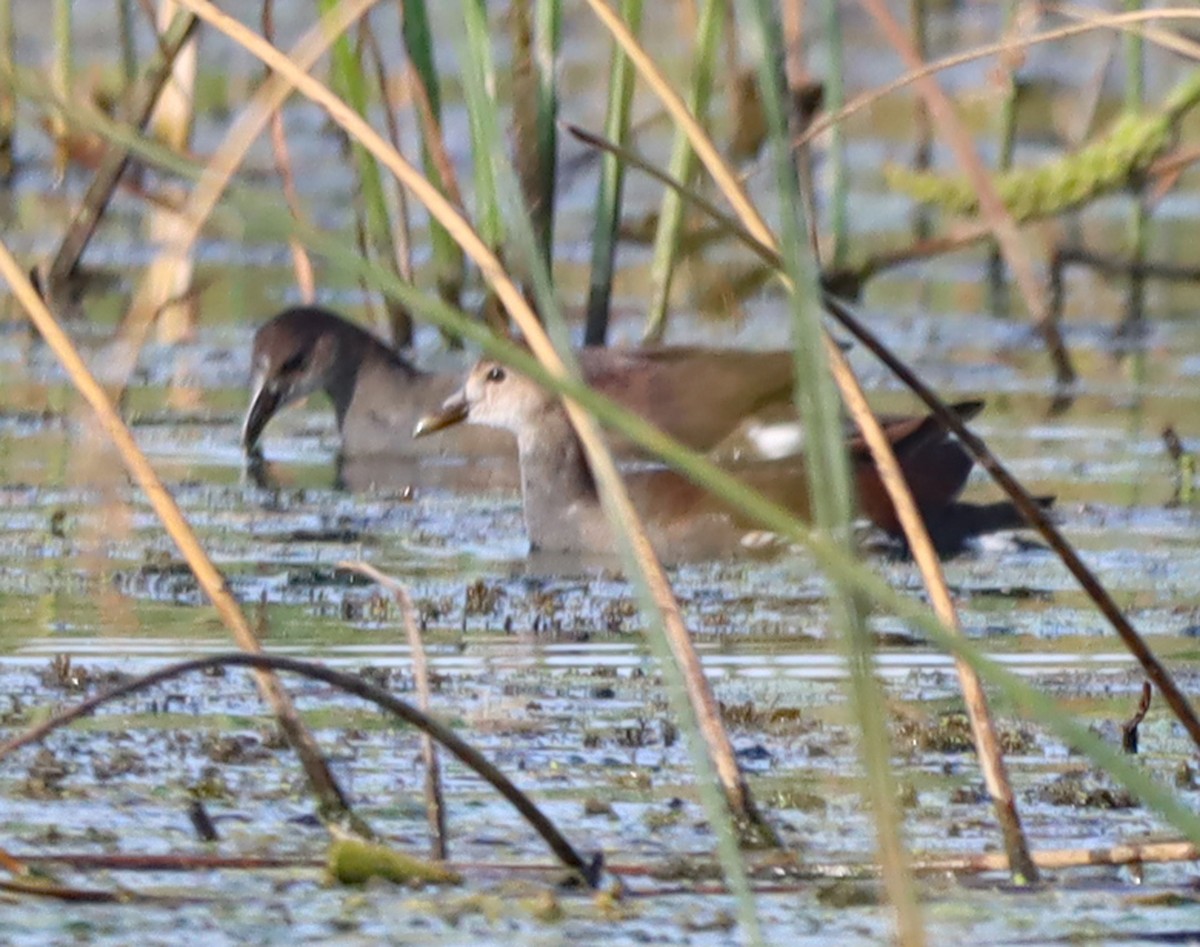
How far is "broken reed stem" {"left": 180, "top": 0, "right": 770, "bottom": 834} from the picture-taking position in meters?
2.90

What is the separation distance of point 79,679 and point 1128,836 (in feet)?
5.15

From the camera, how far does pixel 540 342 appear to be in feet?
10.3

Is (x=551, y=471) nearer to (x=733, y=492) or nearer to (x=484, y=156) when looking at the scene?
(x=484, y=156)

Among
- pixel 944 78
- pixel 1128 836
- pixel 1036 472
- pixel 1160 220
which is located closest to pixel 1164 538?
pixel 1036 472

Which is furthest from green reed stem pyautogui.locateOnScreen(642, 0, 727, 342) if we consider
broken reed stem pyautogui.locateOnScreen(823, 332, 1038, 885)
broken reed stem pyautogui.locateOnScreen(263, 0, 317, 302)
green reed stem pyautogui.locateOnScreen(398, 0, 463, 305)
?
broken reed stem pyautogui.locateOnScreen(823, 332, 1038, 885)

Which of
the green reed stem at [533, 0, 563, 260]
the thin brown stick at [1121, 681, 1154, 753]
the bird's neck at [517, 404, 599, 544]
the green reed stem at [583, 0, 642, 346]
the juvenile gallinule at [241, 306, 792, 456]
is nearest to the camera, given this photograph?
the thin brown stick at [1121, 681, 1154, 753]

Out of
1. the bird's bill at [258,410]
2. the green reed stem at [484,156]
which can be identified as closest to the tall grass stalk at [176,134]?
the bird's bill at [258,410]

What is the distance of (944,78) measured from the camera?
1191cm

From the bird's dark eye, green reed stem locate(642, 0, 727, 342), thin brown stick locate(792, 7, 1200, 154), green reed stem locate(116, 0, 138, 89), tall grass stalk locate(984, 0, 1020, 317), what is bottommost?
thin brown stick locate(792, 7, 1200, 154)

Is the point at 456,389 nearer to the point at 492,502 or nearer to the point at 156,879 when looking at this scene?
the point at 492,502

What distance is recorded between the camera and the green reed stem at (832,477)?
2111 millimetres

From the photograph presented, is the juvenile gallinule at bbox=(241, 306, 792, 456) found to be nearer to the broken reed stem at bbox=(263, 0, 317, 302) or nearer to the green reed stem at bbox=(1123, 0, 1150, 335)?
the broken reed stem at bbox=(263, 0, 317, 302)

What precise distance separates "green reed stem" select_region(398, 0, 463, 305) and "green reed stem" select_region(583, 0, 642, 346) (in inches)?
14.5

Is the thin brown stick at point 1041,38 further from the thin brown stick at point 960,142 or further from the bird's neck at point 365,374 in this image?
the bird's neck at point 365,374
